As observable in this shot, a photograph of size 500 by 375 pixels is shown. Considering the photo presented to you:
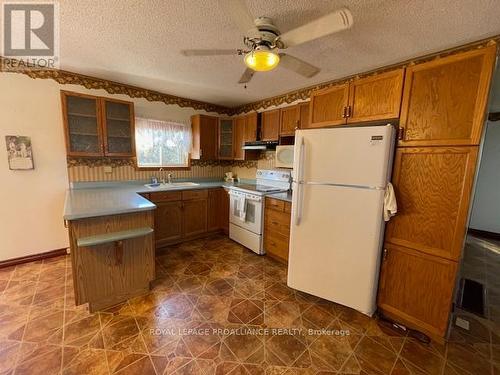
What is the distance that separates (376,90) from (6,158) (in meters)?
4.06

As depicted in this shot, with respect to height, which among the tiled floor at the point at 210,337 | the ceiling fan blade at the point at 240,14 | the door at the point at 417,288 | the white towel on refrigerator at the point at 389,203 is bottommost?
the tiled floor at the point at 210,337

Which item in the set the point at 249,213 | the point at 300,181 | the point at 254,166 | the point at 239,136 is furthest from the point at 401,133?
the point at 239,136

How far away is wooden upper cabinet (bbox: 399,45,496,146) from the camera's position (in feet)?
4.65

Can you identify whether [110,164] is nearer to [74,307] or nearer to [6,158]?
[6,158]

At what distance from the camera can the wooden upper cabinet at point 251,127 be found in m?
3.66

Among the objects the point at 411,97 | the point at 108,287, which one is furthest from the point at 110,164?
the point at 411,97

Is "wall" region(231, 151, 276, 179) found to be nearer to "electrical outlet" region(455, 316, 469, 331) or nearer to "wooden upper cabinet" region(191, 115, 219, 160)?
"wooden upper cabinet" region(191, 115, 219, 160)

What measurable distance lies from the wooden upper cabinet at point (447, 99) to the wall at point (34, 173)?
12.1 feet

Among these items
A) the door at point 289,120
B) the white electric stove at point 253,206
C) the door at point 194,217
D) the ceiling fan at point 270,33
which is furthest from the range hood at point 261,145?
the ceiling fan at point 270,33

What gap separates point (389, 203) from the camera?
68.4 inches

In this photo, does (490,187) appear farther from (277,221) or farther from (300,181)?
(300,181)

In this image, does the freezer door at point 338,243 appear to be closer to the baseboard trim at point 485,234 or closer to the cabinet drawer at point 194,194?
the cabinet drawer at point 194,194

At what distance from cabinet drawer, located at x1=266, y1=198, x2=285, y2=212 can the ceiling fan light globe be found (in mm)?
1696

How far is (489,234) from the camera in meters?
4.12
